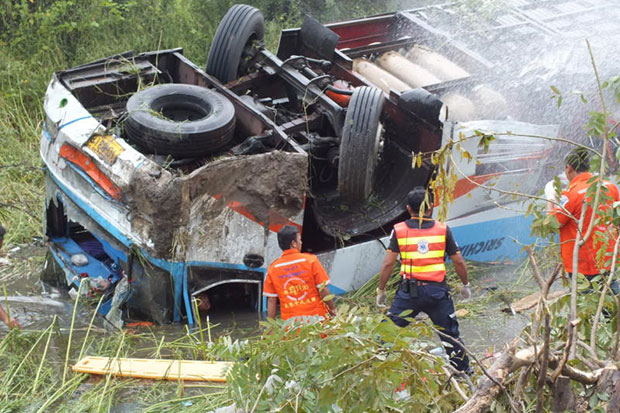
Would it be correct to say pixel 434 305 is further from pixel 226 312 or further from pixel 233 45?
pixel 233 45

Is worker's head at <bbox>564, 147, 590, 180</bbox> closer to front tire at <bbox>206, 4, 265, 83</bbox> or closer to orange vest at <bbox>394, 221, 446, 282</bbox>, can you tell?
orange vest at <bbox>394, 221, 446, 282</bbox>

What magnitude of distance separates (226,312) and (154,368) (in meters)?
1.22

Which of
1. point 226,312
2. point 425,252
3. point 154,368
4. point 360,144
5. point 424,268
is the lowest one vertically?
point 226,312

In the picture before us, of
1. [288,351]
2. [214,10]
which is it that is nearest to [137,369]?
[288,351]

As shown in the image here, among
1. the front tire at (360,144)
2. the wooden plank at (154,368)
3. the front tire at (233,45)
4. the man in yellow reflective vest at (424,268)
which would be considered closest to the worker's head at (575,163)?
the man in yellow reflective vest at (424,268)

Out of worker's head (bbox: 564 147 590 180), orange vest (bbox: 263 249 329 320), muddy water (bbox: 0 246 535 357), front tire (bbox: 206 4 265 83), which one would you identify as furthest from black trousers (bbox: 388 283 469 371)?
front tire (bbox: 206 4 265 83)

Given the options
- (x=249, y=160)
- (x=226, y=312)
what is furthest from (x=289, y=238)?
(x=226, y=312)

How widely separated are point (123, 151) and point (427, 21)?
4.25 m

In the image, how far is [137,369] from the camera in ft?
17.2

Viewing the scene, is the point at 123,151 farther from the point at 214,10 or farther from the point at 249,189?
the point at 214,10

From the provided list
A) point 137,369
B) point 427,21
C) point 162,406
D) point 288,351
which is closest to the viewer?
point 288,351

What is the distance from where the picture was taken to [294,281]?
5.10 m

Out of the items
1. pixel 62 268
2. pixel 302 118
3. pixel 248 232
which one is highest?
pixel 302 118

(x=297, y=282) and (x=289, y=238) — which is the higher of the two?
(x=289, y=238)
